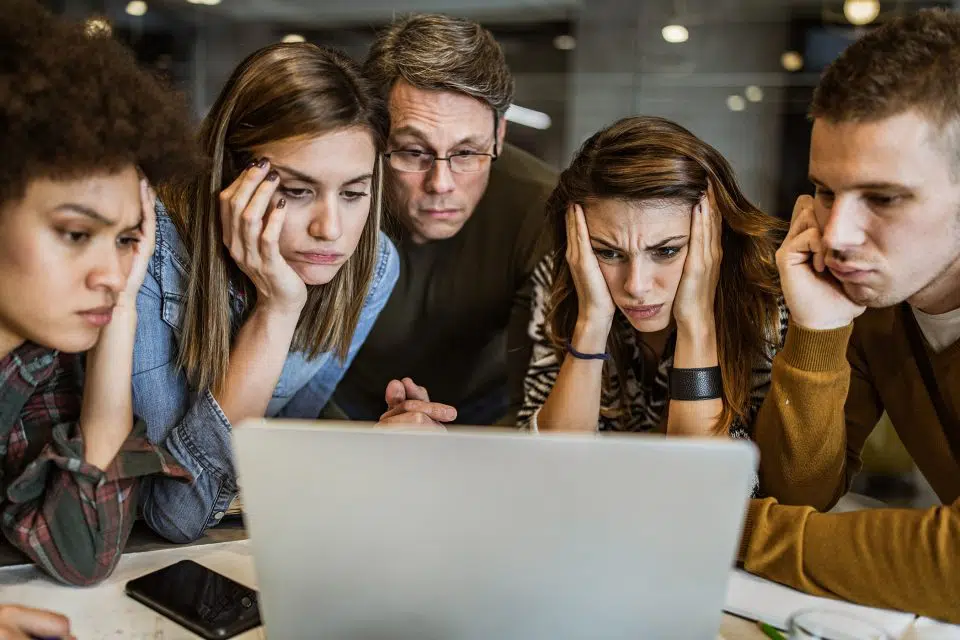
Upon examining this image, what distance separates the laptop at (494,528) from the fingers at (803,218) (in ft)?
2.46

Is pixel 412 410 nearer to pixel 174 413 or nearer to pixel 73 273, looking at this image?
pixel 174 413

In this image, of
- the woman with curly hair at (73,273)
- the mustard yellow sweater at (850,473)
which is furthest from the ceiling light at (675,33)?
the woman with curly hair at (73,273)

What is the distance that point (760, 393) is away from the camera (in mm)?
1567

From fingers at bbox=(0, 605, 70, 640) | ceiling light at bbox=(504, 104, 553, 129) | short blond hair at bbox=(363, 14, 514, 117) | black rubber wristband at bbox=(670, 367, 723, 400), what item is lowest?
fingers at bbox=(0, 605, 70, 640)

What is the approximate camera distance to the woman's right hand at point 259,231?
4.70ft

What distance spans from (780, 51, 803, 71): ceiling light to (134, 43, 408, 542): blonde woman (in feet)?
10.4

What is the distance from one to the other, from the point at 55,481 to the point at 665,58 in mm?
3717

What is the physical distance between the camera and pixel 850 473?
58.6 inches

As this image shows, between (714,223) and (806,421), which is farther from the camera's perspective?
(714,223)

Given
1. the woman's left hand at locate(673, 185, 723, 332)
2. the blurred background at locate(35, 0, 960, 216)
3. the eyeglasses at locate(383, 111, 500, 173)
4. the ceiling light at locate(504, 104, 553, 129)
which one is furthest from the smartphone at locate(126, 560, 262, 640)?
the ceiling light at locate(504, 104, 553, 129)

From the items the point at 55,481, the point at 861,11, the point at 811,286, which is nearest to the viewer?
the point at 55,481

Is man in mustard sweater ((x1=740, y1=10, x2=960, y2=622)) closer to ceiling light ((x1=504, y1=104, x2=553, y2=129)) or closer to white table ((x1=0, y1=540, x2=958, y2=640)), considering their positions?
white table ((x1=0, y1=540, x2=958, y2=640))

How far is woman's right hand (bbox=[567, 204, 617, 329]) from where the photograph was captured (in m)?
1.60

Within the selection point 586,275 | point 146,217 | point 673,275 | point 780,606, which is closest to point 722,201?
point 673,275
